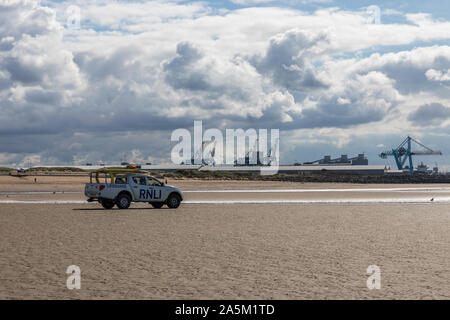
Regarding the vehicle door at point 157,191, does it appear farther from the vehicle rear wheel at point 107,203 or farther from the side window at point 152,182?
the vehicle rear wheel at point 107,203

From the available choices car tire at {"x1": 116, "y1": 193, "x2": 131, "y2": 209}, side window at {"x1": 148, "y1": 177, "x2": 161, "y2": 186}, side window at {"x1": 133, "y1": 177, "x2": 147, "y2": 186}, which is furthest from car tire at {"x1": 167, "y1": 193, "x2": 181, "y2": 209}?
car tire at {"x1": 116, "y1": 193, "x2": 131, "y2": 209}

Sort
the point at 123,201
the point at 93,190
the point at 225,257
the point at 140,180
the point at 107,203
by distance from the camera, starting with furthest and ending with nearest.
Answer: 1. the point at 107,203
2. the point at 140,180
3. the point at 123,201
4. the point at 93,190
5. the point at 225,257

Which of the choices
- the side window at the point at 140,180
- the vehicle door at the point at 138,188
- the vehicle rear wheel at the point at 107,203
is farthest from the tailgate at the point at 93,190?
the side window at the point at 140,180

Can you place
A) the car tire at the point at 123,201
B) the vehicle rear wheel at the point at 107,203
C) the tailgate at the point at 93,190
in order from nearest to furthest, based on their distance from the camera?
the tailgate at the point at 93,190 → the car tire at the point at 123,201 → the vehicle rear wheel at the point at 107,203

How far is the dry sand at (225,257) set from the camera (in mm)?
8688

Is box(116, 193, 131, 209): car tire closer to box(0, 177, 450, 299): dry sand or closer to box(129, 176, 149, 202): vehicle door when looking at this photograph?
box(129, 176, 149, 202): vehicle door

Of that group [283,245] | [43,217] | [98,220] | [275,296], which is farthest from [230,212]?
→ [275,296]

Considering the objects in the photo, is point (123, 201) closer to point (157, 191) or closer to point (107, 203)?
point (107, 203)

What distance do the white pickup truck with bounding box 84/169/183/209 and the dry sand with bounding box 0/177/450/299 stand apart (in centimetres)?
568

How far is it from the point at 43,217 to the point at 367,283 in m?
16.2

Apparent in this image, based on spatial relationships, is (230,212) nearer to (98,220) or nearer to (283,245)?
(98,220)

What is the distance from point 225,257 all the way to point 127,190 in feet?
53.2

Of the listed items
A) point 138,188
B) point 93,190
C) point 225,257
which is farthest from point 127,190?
point 225,257

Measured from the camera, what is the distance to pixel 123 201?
27312 millimetres
